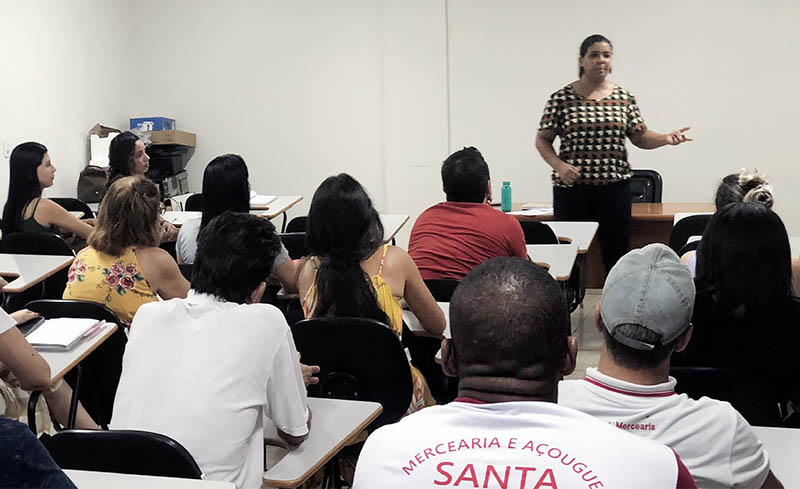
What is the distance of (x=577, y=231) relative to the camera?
467 centimetres

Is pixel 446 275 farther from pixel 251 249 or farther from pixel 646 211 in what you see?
pixel 646 211

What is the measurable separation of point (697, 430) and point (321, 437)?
3.21 feet

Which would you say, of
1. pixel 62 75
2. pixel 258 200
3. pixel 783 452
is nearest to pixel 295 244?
pixel 258 200

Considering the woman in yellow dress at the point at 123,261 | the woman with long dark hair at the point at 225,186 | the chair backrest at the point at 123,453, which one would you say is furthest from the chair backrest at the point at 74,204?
the chair backrest at the point at 123,453

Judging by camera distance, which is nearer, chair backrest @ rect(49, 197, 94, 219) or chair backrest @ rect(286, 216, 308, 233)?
chair backrest @ rect(286, 216, 308, 233)

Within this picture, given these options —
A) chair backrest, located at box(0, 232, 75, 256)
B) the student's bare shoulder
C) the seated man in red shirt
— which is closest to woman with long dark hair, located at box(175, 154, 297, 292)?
the student's bare shoulder

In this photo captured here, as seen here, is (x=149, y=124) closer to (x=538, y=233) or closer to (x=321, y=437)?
(x=538, y=233)

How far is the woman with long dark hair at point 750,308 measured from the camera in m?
2.39

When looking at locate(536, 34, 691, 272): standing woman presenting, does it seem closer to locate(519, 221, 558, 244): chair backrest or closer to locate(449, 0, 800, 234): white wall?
locate(519, 221, 558, 244): chair backrest

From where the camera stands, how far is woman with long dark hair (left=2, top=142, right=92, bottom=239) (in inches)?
186

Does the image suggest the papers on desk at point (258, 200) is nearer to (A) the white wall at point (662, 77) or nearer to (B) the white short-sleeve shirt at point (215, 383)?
(A) the white wall at point (662, 77)

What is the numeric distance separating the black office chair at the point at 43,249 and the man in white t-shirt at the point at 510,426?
3460mm

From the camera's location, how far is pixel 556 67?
7320 mm

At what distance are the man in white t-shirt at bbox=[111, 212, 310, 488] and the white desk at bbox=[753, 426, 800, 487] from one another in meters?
1.07
